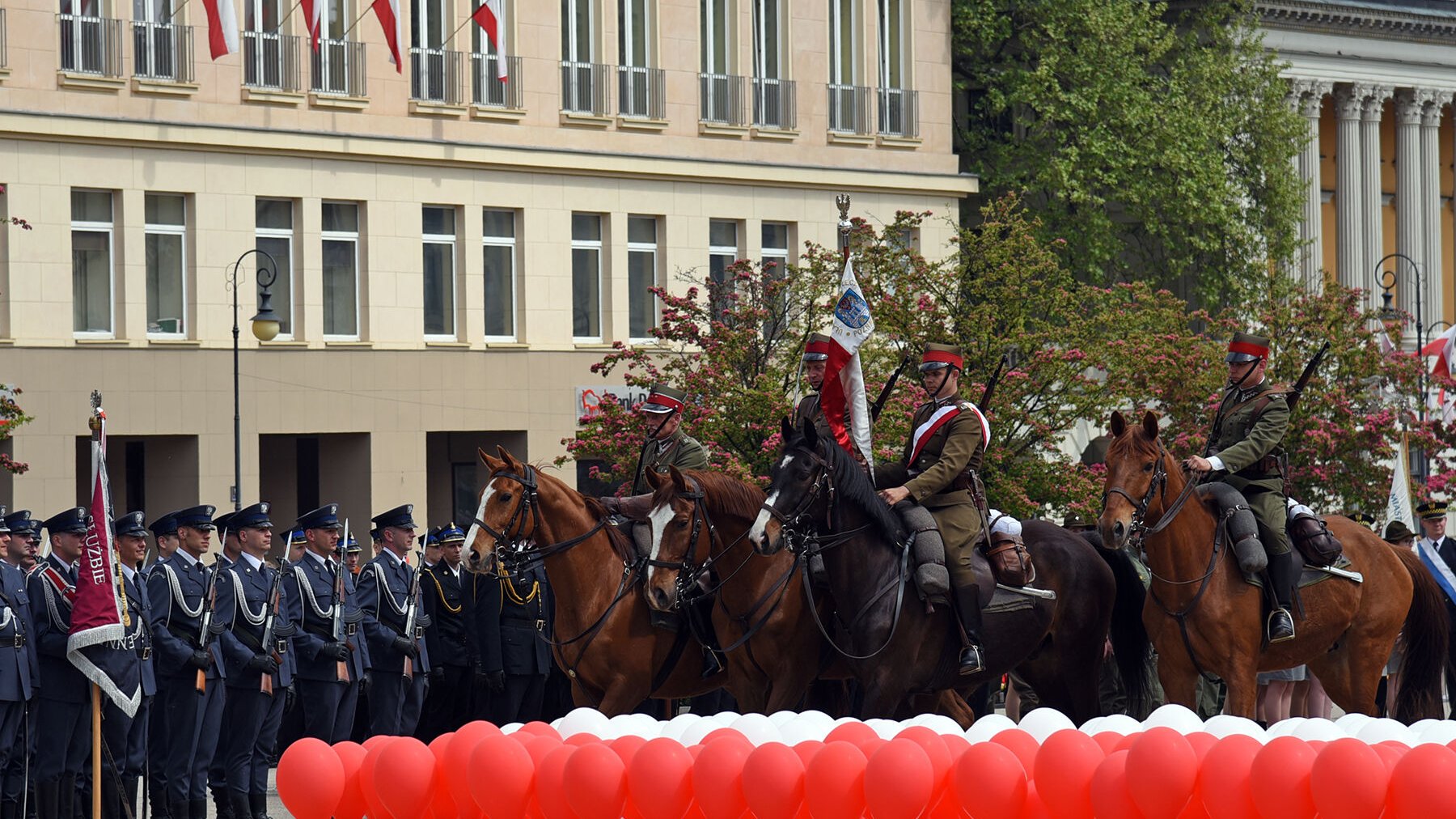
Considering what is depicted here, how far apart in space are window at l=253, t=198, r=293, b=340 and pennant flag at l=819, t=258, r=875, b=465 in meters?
21.2

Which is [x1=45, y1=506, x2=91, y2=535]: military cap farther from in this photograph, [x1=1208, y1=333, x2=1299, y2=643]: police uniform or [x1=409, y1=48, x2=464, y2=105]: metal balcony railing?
[x1=409, y1=48, x2=464, y2=105]: metal balcony railing

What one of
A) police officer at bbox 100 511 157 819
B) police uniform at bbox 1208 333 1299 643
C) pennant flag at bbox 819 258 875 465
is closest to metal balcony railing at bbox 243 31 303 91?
police officer at bbox 100 511 157 819

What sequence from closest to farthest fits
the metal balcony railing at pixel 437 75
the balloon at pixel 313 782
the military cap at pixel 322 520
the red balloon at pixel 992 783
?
the red balloon at pixel 992 783, the balloon at pixel 313 782, the military cap at pixel 322 520, the metal balcony railing at pixel 437 75

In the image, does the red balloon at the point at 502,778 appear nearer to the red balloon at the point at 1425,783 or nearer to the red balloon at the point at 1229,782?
the red balloon at the point at 1229,782

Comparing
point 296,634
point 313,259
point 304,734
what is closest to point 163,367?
point 313,259

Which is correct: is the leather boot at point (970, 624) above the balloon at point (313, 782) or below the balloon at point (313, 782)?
above

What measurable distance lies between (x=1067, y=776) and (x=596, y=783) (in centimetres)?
196

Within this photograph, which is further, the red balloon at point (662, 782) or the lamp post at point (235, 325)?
the lamp post at point (235, 325)

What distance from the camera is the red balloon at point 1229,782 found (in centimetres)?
869

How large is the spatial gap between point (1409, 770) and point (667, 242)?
3133 centimetres

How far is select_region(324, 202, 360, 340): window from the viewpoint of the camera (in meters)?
35.8

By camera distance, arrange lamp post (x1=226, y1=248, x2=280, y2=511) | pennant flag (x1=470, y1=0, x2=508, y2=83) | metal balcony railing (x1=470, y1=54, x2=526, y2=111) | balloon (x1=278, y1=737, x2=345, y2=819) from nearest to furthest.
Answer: balloon (x1=278, y1=737, x2=345, y2=819)
lamp post (x1=226, y1=248, x2=280, y2=511)
pennant flag (x1=470, y1=0, x2=508, y2=83)
metal balcony railing (x1=470, y1=54, x2=526, y2=111)

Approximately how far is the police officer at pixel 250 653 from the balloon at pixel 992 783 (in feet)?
24.1

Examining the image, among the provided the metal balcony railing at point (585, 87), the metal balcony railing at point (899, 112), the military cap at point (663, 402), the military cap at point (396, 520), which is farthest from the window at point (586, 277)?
the military cap at point (663, 402)
